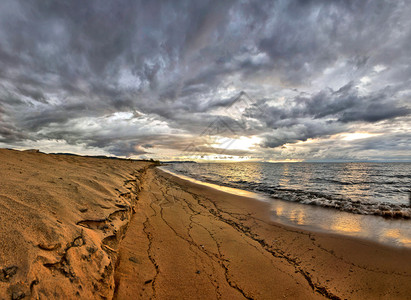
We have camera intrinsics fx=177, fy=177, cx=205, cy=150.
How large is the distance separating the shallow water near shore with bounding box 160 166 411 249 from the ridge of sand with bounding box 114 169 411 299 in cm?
69

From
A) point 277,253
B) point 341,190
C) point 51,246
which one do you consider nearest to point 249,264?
point 277,253

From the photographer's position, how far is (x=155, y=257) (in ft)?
12.6

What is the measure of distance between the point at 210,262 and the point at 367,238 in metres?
5.52

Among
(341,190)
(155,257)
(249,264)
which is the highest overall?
(155,257)

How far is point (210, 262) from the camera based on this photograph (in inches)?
158

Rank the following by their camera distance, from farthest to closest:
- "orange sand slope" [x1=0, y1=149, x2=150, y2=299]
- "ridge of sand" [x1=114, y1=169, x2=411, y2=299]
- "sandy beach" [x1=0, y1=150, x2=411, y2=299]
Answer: "ridge of sand" [x1=114, y1=169, x2=411, y2=299] → "sandy beach" [x1=0, y1=150, x2=411, y2=299] → "orange sand slope" [x1=0, y1=149, x2=150, y2=299]

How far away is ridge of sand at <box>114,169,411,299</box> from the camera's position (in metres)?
3.18

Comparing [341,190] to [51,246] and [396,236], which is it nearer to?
[396,236]

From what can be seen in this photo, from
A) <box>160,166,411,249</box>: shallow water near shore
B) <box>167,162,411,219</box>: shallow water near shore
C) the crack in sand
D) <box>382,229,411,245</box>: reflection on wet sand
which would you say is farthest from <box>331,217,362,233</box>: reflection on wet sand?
the crack in sand

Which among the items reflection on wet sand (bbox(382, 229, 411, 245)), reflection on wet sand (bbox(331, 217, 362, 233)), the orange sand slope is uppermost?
the orange sand slope

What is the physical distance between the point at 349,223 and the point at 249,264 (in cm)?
588

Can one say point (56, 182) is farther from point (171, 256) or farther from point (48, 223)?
point (171, 256)

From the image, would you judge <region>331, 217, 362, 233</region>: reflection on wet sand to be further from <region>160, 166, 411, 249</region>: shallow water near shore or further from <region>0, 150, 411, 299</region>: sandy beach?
<region>0, 150, 411, 299</region>: sandy beach

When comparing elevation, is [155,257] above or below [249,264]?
above
